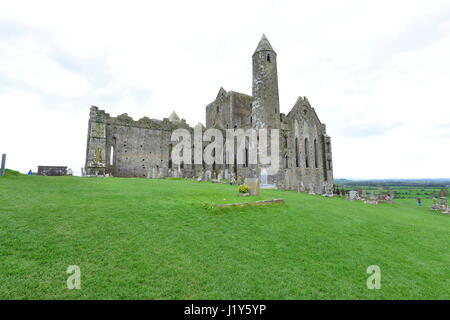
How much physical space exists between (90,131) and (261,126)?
805 inches

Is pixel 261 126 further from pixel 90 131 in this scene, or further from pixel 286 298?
pixel 286 298

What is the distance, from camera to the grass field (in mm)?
3988

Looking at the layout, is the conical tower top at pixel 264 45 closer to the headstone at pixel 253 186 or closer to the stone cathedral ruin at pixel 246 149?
the stone cathedral ruin at pixel 246 149

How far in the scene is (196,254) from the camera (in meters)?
5.27

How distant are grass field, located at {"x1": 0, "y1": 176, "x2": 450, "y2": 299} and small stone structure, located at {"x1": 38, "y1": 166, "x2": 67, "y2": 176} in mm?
15457

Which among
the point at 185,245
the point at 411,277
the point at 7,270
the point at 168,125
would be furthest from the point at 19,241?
the point at 168,125

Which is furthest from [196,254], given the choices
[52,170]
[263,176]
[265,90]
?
[265,90]

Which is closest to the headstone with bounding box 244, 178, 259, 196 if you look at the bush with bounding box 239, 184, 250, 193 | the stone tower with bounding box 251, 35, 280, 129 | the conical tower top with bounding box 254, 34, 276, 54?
the bush with bounding box 239, 184, 250, 193

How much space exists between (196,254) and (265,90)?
82.0 feet

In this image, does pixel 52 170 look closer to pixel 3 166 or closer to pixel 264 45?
pixel 3 166

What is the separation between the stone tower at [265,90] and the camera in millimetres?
26891

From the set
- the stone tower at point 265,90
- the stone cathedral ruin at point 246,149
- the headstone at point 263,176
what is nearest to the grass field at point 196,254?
the headstone at point 263,176

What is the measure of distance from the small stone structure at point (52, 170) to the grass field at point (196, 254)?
1546cm

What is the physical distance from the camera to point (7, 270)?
4055 millimetres
